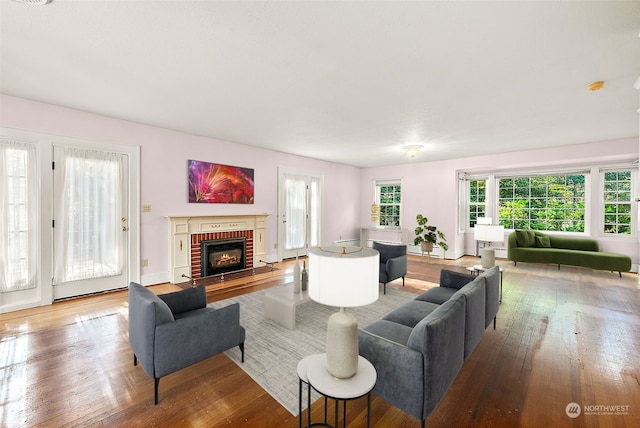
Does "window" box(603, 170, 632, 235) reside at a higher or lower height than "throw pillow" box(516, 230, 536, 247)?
higher

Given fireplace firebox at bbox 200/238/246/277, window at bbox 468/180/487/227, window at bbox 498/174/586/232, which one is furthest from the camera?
window at bbox 468/180/487/227

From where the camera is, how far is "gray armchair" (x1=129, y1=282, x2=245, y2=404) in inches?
71.9

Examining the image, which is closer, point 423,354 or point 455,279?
point 423,354

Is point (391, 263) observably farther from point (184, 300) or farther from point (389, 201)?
point (389, 201)

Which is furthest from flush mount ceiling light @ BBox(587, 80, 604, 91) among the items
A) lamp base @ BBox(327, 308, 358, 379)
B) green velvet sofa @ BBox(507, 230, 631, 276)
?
green velvet sofa @ BBox(507, 230, 631, 276)

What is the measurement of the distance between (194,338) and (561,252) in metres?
7.10

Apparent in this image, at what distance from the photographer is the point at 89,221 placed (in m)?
3.86

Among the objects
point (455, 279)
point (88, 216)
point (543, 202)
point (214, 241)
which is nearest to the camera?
point (455, 279)

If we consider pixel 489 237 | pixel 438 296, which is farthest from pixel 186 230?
pixel 489 237

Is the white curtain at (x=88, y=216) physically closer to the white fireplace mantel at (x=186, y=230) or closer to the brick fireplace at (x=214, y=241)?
the white fireplace mantel at (x=186, y=230)

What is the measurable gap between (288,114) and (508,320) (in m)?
3.78

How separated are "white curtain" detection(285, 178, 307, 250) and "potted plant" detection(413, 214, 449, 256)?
2954 millimetres

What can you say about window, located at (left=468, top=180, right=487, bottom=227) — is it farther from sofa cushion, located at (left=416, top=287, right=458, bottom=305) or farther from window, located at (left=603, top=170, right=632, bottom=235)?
sofa cushion, located at (left=416, top=287, right=458, bottom=305)

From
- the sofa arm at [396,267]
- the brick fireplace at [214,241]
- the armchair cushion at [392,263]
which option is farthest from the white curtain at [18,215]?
the sofa arm at [396,267]
